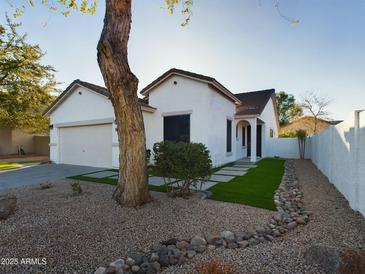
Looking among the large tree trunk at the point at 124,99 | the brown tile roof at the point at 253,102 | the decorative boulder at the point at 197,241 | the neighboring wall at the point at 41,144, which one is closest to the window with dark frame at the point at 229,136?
the brown tile roof at the point at 253,102

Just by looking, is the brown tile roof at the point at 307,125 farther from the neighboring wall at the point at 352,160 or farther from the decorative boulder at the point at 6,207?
the decorative boulder at the point at 6,207

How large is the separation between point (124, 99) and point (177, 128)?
7.69 metres

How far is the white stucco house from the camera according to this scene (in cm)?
1183

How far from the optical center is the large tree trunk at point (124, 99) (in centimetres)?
482

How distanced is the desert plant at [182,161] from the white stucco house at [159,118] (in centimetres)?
575

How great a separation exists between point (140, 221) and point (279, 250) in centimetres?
265

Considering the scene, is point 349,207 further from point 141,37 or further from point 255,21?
point 141,37

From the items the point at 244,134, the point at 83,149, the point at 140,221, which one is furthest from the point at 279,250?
the point at 244,134

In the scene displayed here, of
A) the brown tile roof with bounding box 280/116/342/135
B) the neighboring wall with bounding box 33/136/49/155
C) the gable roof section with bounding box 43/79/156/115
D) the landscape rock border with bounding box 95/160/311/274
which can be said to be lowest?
the landscape rock border with bounding box 95/160/311/274

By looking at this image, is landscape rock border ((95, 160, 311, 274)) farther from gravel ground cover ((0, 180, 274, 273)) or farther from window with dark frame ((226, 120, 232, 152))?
window with dark frame ((226, 120, 232, 152))

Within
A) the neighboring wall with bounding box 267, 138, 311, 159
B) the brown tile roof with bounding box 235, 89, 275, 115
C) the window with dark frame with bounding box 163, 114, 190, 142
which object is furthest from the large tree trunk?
the neighboring wall with bounding box 267, 138, 311, 159

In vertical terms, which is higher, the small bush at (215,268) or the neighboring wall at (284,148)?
the neighboring wall at (284,148)

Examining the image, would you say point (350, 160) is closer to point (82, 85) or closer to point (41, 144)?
point (82, 85)

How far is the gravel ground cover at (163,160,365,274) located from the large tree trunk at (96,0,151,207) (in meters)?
2.53
